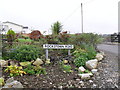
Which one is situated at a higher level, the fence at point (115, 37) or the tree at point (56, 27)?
the tree at point (56, 27)

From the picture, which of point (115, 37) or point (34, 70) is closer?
point (34, 70)

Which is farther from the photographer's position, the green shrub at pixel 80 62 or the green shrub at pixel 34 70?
the green shrub at pixel 80 62

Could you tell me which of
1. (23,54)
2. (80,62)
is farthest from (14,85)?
(80,62)

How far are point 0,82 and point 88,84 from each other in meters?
2.12

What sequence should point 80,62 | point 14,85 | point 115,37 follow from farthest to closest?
point 115,37
point 80,62
point 14,85

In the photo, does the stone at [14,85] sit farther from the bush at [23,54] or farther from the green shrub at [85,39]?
the green shrub at [85,39]

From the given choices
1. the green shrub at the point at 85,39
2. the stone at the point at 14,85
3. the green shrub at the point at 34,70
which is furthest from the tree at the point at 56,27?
the stone at the point at 14,85

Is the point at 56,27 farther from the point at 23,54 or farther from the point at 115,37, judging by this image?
the point at 115,37

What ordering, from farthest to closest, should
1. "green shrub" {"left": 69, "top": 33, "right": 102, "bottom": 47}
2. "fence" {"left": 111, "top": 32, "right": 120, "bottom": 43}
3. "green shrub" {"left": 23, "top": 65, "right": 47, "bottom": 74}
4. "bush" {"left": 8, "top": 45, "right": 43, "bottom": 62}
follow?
"fence" {"left": 111, "top": 32, "right": 120, "bottom": 43} → "green shrub" {"left": 69, "top": 33, "right": 102, "bottom": 47} → "bush" {"left": 8, "top": 45, "right": 43, "bottom": 62} → "green shrub" {"left": 23, "top": 65, "right": 47, "bottom": 74}

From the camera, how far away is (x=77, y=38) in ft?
22.3

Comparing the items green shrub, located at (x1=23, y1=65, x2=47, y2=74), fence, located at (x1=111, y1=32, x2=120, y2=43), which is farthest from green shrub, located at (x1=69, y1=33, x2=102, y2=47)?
fence, located at (x1=111, y1=32, x2=120, y2=43)

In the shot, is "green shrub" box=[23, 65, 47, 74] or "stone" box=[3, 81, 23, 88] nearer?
"stone" box=[3, 81, 23, 88]

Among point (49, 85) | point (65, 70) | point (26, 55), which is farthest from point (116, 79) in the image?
point (26, 55)

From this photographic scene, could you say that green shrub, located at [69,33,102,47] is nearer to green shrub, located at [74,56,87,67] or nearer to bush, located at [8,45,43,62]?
green shrub, located at [74,56,87,67]
